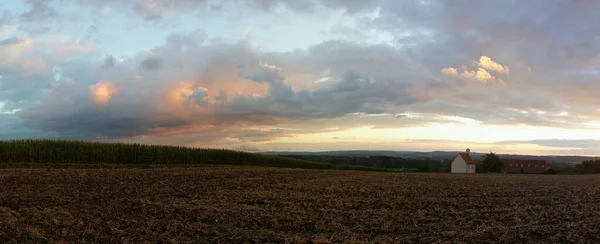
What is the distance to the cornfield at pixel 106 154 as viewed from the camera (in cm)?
2988

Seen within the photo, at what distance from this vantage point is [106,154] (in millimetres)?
34219

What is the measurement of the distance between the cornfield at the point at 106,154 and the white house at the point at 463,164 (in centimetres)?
3639

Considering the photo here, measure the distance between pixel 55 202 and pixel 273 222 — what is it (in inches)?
260

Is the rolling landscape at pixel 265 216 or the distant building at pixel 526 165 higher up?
the rolling landscape at pixel 265 216

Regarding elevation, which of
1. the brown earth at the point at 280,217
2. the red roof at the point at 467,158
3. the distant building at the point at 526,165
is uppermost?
the red roof at the point at 467,158

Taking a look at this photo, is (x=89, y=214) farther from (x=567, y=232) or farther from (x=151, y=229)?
(x=567, y=232)

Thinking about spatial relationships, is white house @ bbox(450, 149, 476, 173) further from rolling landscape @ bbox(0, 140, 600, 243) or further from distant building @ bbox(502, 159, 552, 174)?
rolling landscape @ bbox(0, 140, 600, 243)

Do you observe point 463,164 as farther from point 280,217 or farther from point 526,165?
point 280,217

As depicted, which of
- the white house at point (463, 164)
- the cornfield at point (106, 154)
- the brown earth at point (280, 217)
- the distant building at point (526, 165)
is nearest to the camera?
the brown earth at point (280, 217)

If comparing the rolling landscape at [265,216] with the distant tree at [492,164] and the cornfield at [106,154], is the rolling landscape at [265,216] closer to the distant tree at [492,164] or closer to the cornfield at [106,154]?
the cornfield at [106,154]

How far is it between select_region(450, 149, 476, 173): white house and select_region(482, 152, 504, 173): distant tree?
1.83 meters

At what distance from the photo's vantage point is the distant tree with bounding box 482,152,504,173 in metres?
68.5

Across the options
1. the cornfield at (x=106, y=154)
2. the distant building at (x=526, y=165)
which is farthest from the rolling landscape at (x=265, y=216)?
the distant building at (x=526, y=165)

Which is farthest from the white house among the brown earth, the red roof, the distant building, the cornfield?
the brown earth
